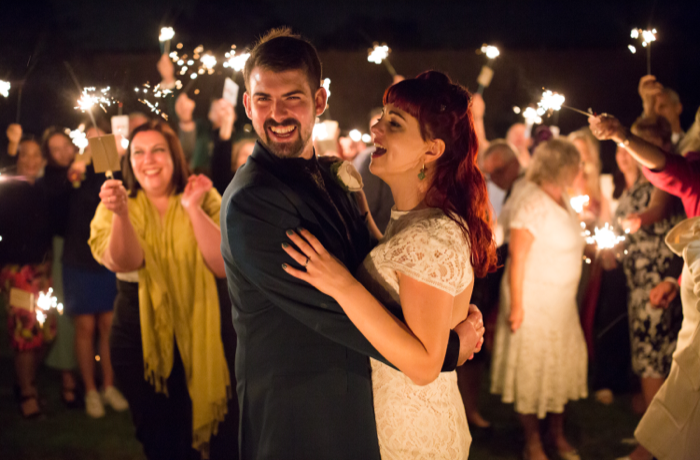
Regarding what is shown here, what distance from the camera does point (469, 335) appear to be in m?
1.69

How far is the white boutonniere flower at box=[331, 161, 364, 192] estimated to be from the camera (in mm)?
1854

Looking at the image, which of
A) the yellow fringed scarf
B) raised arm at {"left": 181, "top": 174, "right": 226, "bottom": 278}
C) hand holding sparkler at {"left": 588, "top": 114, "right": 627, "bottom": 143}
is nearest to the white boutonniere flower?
raised arm at {"left": 181, "top": 174, "right": 226, "bottom": 278}

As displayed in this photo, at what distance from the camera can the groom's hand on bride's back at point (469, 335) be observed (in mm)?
1646

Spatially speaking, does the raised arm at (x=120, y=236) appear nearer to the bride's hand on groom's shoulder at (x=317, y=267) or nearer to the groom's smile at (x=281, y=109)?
the groom's smile at (x=281, y=109)

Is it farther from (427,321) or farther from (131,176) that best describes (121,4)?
(427,321)

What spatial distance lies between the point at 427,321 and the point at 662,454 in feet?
5.14

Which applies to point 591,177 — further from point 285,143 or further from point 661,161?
point 285,143

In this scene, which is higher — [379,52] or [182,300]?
[379,52]

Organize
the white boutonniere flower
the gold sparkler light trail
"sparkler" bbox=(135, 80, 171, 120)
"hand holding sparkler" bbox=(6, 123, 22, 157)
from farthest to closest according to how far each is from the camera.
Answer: "hand holding sparkler" bbox=(6, 123, 22, 157) → "sparkler" bbox=(135, 80, 171, 120) → the gold sparkler light trail → the white boutonniere flower

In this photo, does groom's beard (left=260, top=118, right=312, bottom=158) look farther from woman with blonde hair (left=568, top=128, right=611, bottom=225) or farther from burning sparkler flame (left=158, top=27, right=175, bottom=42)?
woman with blonde hair (left=568, top=128, right=611, bottom=225)

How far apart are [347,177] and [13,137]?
336cm

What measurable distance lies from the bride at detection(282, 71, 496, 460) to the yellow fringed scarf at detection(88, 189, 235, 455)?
1.35m

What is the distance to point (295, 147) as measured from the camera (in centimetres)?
170

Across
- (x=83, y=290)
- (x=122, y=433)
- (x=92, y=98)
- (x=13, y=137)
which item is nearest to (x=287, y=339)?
(x=92, y=98)
